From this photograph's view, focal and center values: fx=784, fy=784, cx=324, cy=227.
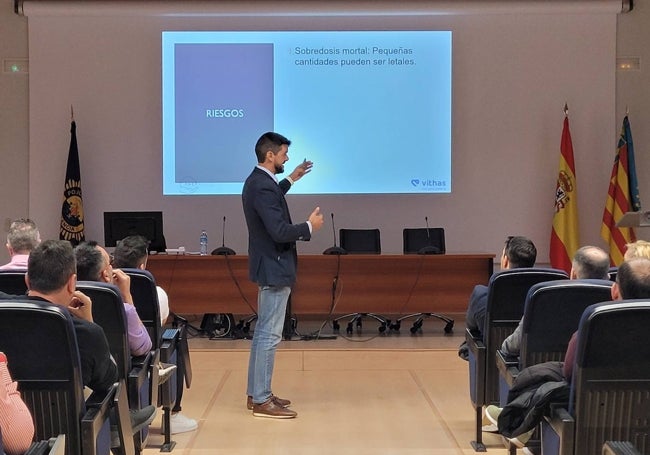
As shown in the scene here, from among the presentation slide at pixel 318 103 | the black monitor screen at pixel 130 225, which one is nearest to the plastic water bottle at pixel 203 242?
the presentation slide at pixel 318 103

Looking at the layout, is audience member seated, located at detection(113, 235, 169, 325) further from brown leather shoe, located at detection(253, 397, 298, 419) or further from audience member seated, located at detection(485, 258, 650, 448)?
audience member seated, located at detection(485, 258, 650, 448)

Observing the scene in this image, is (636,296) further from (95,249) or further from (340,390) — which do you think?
(340,390)

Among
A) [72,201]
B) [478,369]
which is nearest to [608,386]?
[478,369]

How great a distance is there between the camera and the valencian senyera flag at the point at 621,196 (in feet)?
26.1

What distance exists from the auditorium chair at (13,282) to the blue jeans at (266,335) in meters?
1.54

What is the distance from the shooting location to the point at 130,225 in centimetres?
689

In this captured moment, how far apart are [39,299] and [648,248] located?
2217 millimetres

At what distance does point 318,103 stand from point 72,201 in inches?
107

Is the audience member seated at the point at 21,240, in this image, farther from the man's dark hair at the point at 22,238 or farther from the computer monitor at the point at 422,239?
the computer monitor at the point at 422,239

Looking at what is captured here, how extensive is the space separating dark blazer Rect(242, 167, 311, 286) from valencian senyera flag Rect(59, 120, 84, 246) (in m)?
4.05

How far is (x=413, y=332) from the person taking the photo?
24.8 ft

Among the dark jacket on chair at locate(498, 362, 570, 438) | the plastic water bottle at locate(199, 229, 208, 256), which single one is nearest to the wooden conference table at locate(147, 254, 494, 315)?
the plastic water bottle at locate(199, 229, 208, 256)

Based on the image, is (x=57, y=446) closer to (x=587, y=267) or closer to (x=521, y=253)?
(x=587, y=267)

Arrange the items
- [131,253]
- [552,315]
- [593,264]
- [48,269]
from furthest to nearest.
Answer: [131,253] < [593,264] < [552,315] < [48,269]
